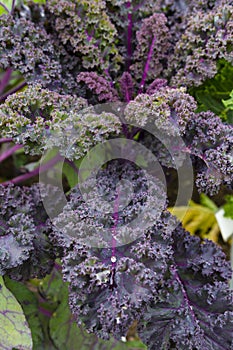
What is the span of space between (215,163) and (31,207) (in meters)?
0.43

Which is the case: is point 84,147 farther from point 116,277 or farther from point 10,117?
point 116,277

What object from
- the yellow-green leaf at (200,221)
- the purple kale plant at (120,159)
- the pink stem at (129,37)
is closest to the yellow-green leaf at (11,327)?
the purple kale plant at (120,159)

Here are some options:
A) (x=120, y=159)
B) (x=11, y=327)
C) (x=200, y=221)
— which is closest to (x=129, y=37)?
Answer: (x=120, y=159)

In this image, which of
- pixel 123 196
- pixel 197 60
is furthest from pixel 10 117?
pixel 197 60

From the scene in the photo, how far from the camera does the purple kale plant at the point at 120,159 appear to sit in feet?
3.15

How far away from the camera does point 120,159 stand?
1.27m

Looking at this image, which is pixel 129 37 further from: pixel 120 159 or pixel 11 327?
pixel 11 327

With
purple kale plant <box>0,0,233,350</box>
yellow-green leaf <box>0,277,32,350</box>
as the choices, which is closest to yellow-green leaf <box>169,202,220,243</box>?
purple kale plant <box>0,0,233,350</box>

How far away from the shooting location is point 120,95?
132 cm

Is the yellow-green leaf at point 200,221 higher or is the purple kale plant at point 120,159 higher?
the purple kale plant at point 120,159

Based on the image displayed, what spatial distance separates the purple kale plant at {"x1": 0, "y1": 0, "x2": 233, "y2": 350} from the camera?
3.15ft

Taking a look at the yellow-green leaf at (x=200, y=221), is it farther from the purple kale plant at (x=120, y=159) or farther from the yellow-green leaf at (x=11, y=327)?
the yellow-green leaf at (x=11, y=327)

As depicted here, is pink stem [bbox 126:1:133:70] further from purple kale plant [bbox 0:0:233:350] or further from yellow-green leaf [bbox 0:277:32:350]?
yellow-green leaf [bbox 0:277:32:350]

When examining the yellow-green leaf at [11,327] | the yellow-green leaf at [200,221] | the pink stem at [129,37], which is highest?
the pink stem at [129,37]
